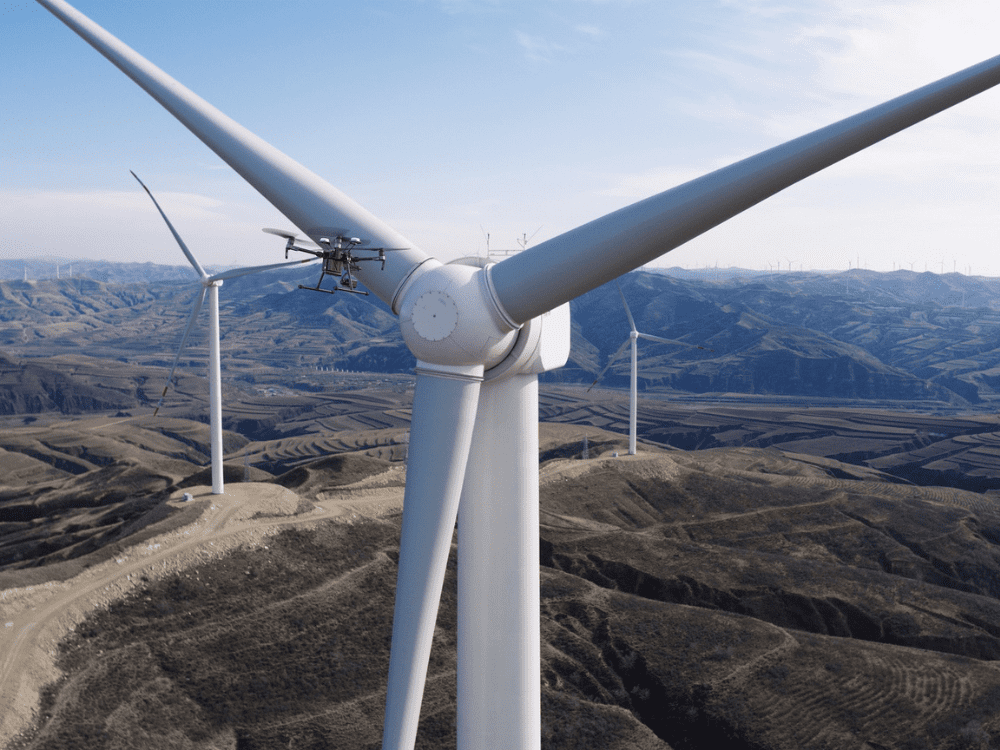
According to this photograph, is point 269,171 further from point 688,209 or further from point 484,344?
point 688,209

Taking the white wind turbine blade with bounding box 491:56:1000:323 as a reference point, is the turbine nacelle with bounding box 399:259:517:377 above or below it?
below

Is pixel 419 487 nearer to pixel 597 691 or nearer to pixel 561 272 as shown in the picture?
pixel 561 272

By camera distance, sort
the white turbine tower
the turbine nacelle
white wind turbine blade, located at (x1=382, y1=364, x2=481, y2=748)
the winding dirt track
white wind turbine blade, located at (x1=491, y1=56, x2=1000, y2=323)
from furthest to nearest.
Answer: the winding dirt track < white wind turbine blade, located at (x1=382, y1=364, x2=481, y2=748) < the turbine nacelle < the white turbine tower < white wind turbine blade, located at (x1=491, y1=56, x2=1000, y2=323)

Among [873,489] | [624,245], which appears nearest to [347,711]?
[624,245]

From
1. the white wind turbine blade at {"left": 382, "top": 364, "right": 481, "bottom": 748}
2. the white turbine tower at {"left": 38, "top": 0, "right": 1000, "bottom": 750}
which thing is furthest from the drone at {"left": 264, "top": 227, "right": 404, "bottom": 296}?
the white wind turbine blade at {"left": 382, "top": 364, "right": 481, "bottom": 748}

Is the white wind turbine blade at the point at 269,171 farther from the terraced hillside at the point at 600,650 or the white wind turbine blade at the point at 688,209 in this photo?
the terraced hillside at the point at 600,650

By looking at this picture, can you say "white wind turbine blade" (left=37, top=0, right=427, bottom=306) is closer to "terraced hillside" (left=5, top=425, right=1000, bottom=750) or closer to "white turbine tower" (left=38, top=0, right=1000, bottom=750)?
"white turbine tower" (left=38, top=0, right=1000, bottom=750)

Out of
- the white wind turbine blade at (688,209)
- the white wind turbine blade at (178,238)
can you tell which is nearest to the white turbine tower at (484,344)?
the white wind turbine blade at (688,209)
